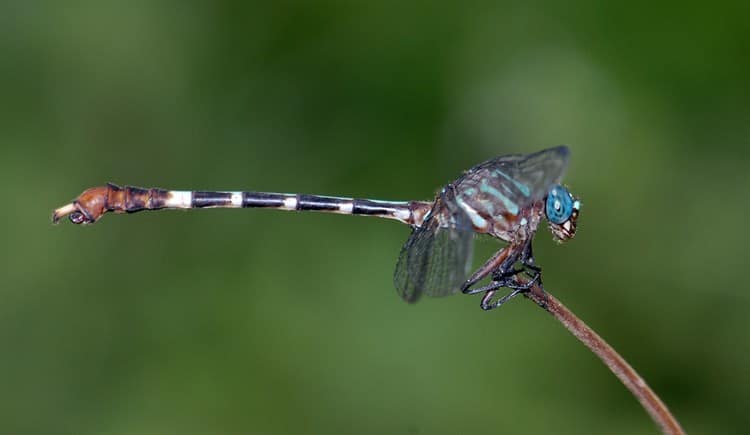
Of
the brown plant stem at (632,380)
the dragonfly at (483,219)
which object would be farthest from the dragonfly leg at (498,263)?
the brown plant stem at (632,380)

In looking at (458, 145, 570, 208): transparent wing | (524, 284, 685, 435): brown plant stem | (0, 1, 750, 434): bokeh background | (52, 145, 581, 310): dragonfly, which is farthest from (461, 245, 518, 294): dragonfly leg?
(0, 1, 750, 434): bokeh background

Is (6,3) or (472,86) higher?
(6,3)

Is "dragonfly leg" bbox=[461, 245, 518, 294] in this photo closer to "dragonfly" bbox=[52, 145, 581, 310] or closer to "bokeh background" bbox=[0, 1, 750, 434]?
"dragonfly" bbox=[52, 145, 581, 310]

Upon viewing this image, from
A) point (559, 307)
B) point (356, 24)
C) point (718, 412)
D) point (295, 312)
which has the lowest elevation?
point (718, 412)

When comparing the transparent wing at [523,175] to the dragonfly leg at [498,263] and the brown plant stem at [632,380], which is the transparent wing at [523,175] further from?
the brown plant stem at [632,380]

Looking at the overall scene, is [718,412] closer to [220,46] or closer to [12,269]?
[220,46]

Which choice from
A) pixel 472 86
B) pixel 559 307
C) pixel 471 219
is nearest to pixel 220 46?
pixel 472 86

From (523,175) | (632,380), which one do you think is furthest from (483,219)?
(632,380)
